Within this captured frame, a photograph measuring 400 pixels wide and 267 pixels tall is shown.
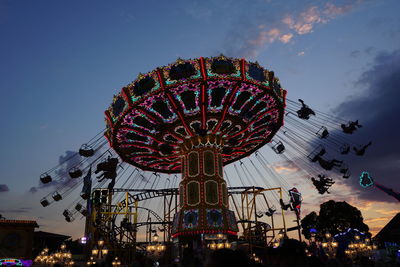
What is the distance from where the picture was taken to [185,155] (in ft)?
80.8

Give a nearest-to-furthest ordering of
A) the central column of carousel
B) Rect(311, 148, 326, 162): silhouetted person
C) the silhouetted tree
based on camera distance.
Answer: the central column of carousel, Rect(311, 148, 326, 162): silhouetted person, the silhouetted tree

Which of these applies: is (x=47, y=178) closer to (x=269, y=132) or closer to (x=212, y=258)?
(x=269, y=132)

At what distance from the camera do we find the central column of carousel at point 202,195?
21.2 m

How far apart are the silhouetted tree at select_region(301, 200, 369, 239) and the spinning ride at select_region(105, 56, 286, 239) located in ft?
125

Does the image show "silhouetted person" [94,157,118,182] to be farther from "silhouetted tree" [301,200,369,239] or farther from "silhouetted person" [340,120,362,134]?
"silhouetted tree" [301,200,369,239]

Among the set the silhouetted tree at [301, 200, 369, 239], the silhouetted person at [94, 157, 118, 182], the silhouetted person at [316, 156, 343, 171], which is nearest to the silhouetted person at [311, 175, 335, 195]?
the silhouetted person at [316, 156, 343, 171]

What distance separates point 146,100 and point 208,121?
5.06 meters

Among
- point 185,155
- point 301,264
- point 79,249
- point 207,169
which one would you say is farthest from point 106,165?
point 79,249

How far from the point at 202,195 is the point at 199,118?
17.8ft

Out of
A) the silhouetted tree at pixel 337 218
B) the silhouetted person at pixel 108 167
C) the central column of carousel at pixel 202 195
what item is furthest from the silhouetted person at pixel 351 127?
the silhouetted tree at pixel 337 218

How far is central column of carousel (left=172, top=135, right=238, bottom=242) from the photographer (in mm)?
21250

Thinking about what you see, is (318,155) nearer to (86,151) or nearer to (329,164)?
(329,164)

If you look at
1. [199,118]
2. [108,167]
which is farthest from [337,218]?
[108,167]

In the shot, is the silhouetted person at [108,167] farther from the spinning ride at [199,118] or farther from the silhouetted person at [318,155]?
the silhouetted person at [318,155]
